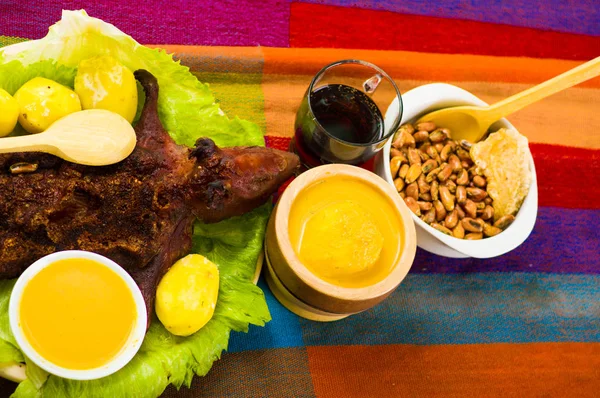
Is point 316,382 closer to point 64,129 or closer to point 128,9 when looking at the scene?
point 64,129

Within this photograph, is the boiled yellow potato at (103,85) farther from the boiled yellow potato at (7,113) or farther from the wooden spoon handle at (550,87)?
the wooden spoon handle at (550,87)

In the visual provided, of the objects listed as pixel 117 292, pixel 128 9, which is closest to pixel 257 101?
pixel 128 9

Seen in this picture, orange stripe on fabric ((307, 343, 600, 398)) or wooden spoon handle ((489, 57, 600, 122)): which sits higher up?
wooden spoon handle ((489, 57, 600, 122))

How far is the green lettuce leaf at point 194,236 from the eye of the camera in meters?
1.11

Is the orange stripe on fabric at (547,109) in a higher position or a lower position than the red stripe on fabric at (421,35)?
lower

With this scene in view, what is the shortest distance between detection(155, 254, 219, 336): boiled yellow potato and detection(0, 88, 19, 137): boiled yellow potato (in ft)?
1.55

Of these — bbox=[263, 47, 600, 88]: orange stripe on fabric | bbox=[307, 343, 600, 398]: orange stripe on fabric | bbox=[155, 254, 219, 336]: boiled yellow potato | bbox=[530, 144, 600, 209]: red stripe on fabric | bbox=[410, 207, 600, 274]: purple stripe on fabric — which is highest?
bbox=[263, 47, 600, 88]: orange stripe on fabric

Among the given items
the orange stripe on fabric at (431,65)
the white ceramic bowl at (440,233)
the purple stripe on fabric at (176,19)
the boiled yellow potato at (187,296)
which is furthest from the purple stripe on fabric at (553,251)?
the purple stripe on fabric at (176,19)

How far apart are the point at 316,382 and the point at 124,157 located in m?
0.76

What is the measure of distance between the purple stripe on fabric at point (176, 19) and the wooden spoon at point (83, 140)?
A: 0.57 m

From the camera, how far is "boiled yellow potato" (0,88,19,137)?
1.13 m

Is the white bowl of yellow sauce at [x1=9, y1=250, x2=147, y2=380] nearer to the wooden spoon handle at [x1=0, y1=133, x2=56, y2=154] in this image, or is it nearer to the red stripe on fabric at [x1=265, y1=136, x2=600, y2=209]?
the wooden spoon handle at [x1=0, y1=133, x2=56, y2=154]

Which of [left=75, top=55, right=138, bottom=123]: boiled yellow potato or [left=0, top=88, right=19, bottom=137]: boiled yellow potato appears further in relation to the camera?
[left=75, top=55, right=138, bottom=123]: boiled yellow potato

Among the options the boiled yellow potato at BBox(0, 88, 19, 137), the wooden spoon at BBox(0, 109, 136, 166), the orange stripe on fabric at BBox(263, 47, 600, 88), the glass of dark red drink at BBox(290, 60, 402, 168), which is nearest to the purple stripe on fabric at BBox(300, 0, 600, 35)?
the orange stripe on fabric at BBox(263, 47, 600, 88)
